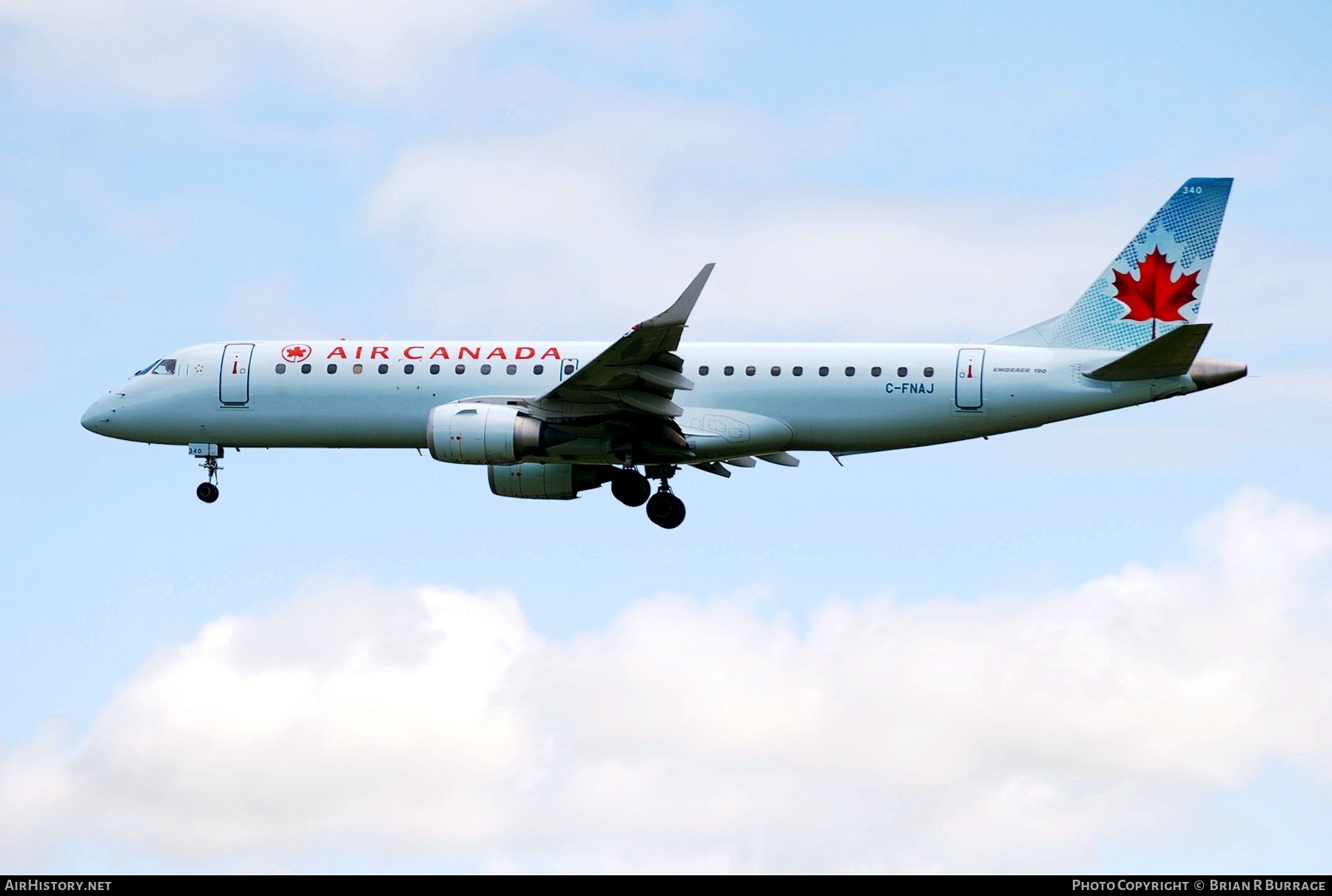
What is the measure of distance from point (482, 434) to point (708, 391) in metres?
5.31

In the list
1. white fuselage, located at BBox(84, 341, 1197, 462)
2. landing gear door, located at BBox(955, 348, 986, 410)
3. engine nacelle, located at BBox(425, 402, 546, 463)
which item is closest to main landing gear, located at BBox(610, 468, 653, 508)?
white fuselage, located at BBox(84, 341, 1197, 462)

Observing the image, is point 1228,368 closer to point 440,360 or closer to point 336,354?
point 440,360

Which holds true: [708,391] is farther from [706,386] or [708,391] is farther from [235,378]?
[235,378]

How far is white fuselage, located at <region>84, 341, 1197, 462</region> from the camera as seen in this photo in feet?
121

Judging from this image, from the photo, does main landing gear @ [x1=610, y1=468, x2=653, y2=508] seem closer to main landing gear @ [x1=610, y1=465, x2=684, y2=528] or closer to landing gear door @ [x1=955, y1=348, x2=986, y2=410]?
main landing gear @ [x1=610, y1=465, x2=684, y2=528]

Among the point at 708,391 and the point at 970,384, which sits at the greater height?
the point at 708,391

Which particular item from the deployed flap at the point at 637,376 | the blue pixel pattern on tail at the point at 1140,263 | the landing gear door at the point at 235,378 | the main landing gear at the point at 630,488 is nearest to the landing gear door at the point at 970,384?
the blue pixel pattern on tail at the point at 1140,263

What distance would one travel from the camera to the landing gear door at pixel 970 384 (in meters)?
37.0

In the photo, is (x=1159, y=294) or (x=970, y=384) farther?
(x=1159, y=294)

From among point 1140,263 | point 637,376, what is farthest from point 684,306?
point 1140,263

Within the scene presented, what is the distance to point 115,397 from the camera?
42.6 metres

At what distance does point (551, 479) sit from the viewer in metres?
41.6

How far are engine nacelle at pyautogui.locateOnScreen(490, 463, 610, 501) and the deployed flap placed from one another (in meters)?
4.52
